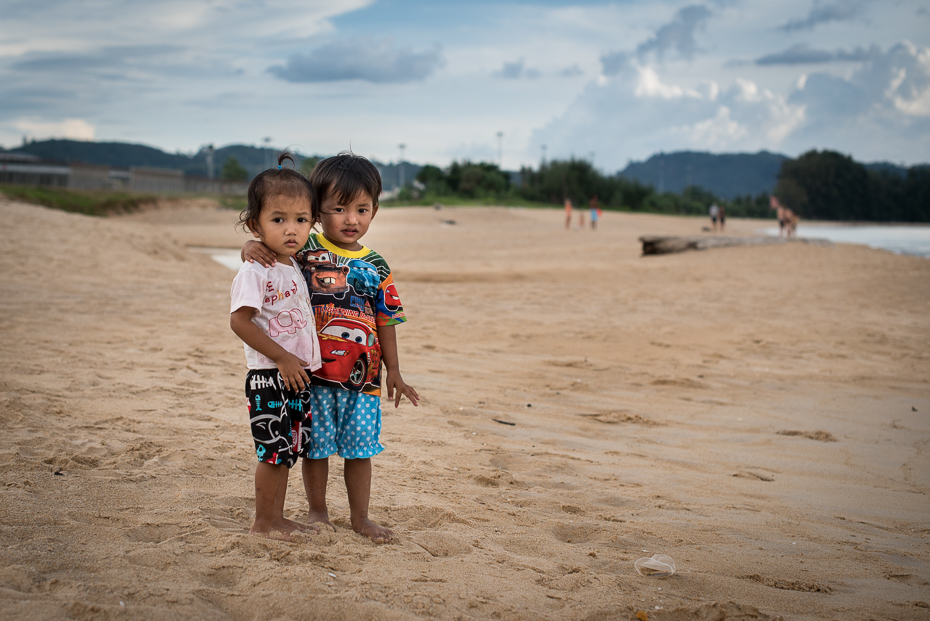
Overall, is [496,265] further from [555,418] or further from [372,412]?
[372,412]

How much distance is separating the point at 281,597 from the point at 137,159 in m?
210

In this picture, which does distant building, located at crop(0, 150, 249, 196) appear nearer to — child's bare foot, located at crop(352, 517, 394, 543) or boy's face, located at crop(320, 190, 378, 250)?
boy's face, located at crop(320, 190, 378, 250)

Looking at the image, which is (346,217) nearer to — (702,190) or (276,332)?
(276,332)

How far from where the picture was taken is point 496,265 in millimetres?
16859

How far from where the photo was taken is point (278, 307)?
239 cm

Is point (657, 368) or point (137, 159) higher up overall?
point (137, 159)

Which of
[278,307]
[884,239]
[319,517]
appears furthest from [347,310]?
[884,239]

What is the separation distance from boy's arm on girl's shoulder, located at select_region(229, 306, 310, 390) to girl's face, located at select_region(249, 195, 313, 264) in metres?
0.26

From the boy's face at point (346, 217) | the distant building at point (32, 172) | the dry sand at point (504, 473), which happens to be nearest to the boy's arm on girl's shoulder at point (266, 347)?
the boy's face at point (346, 217)

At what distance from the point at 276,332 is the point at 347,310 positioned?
292 mm

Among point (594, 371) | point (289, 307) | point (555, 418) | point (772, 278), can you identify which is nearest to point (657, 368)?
point (594, 371)

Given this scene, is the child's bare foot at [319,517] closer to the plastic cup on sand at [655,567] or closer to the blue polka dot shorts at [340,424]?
the blue polka dot shorts at [340,424]

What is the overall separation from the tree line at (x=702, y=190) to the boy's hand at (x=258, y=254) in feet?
158

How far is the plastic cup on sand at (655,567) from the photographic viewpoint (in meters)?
2.43
